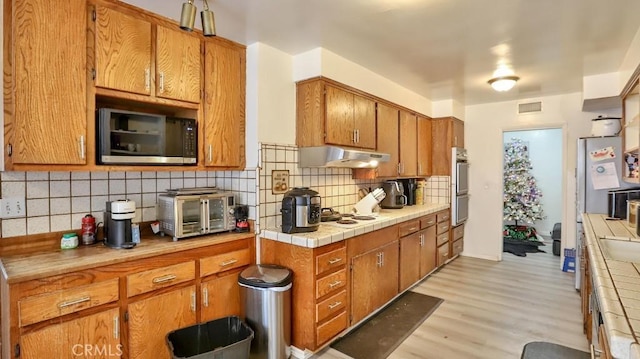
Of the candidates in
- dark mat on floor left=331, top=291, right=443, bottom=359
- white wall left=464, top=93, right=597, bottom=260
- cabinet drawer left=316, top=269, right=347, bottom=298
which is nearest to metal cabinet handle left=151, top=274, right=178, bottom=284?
cabinet drawer left=316, top=269, right=347, bottom=298

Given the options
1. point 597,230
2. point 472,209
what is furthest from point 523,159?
Result: point 597,230

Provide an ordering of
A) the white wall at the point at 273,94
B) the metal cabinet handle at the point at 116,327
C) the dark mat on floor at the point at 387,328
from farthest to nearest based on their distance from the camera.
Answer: the white wall at the point at 273,94 < the dark mat on floor at the point at 387,328 < the metal cabinet handle at the point at 116,327

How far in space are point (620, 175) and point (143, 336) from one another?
436 cm

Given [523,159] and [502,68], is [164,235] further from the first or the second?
[523,159]

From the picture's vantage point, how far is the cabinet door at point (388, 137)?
3.62 metres

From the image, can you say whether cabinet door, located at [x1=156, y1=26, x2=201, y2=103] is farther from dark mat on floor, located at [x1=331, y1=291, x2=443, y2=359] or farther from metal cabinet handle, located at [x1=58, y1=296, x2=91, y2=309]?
dark mat on floor, located at [x1=331, y1=291, x2=443, y2=359]

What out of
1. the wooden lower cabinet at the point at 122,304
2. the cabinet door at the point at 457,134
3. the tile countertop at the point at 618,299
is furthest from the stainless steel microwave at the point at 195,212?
the cabinet door at the point at 457,134

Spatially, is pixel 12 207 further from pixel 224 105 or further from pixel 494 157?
pixel 494 157

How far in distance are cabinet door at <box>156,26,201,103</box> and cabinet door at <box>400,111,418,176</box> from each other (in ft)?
8.34

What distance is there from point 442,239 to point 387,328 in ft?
6.58

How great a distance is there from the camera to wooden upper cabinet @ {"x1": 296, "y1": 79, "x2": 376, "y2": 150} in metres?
2.79

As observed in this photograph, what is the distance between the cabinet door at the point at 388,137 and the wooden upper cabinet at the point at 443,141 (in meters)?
1.09

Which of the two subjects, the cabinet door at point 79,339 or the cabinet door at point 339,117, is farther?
the cabinet door at point 339,117

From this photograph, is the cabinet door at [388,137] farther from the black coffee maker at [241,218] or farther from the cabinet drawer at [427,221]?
the black coffee maker at [241,218]
